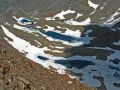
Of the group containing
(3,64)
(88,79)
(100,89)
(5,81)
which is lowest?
(5,81)

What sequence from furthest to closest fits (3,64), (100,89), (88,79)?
(88,79)
(100,89)
(3,64)

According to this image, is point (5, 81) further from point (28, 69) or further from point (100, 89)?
point (100, 89)

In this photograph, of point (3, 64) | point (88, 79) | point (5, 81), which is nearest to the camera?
point (5, 81)

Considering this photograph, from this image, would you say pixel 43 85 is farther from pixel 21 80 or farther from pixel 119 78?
pixel 119 78

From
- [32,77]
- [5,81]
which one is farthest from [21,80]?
[32,77]

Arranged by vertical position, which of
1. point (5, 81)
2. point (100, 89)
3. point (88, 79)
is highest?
point (88, 79)

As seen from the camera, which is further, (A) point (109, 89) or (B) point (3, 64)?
(A) point (109, 89)

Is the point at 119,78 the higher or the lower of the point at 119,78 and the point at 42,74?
the higher

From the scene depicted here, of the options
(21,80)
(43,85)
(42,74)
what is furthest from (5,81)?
(42,74)

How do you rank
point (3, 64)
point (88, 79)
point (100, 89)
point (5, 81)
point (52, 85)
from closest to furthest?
point (5, 81) → point (3, 64) → point (52, 85) → point (100, 89) → point (88, 79)
